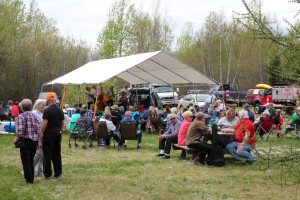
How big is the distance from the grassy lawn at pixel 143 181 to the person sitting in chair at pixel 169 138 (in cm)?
27

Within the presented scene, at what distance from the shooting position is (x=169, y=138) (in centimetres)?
952

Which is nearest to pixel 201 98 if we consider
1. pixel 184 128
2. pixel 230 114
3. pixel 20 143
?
pixel 230 114

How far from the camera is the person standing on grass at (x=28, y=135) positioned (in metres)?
6.18

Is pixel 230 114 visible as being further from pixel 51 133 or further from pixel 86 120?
pixel 51 133

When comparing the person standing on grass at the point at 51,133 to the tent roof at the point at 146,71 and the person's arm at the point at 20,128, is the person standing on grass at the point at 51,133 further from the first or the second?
the tent roof at the point at 146,71

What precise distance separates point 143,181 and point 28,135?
2.13 m

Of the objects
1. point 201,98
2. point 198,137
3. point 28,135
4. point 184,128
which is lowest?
point 198,137

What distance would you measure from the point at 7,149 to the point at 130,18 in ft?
109

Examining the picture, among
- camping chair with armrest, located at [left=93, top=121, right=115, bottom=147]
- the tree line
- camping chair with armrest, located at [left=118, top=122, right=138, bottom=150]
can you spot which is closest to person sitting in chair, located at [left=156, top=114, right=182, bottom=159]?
camping chair with armrest, located at [left=118, top=122, right=138, bottom=150]

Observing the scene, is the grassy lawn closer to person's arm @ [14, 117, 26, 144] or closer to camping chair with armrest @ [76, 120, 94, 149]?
person's arm @ [14, 117, 26, 144]

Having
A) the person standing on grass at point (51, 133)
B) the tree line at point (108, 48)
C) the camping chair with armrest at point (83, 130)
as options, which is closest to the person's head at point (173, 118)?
the camping chair with armrest at point (83, 130)

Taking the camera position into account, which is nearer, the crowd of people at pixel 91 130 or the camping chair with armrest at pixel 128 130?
the crowd of people at pixel 91 130

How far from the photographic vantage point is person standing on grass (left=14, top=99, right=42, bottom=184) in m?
6.18

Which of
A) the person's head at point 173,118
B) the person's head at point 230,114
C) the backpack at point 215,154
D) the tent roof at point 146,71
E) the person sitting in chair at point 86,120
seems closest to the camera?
the backpack at point 215,154
